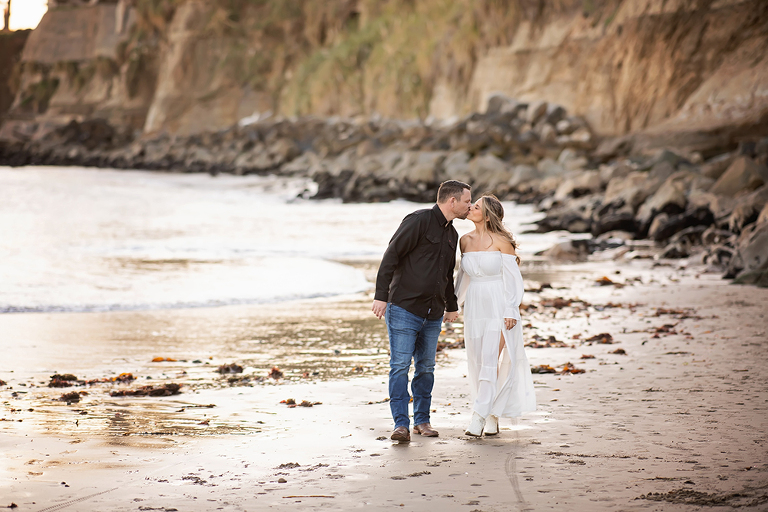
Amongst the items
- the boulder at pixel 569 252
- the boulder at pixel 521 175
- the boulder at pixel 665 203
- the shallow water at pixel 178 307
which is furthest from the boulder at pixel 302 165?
the boulder at pixel 569 252

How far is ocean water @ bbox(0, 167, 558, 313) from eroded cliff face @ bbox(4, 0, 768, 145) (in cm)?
1072

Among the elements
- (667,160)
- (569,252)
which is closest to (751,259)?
(569,252)

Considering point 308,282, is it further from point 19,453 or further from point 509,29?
point 509,29

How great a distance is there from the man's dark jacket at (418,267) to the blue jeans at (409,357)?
Result: 7 cm

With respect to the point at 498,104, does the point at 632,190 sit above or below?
below

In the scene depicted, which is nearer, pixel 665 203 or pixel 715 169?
pixel 665 203

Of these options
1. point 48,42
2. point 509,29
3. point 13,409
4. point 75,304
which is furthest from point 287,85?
point 13,409

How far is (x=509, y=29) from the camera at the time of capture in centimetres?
4584

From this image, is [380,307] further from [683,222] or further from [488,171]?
[488,171]

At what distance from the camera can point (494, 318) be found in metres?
5.07

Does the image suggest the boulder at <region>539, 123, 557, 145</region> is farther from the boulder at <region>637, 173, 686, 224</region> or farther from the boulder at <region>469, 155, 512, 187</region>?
the boulder at <region>637, 173, 686, 224</region>

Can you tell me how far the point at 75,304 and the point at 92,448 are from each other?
22.0 ft

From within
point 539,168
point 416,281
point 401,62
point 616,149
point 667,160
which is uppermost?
point 401,62

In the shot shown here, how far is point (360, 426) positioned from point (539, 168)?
3072cm
